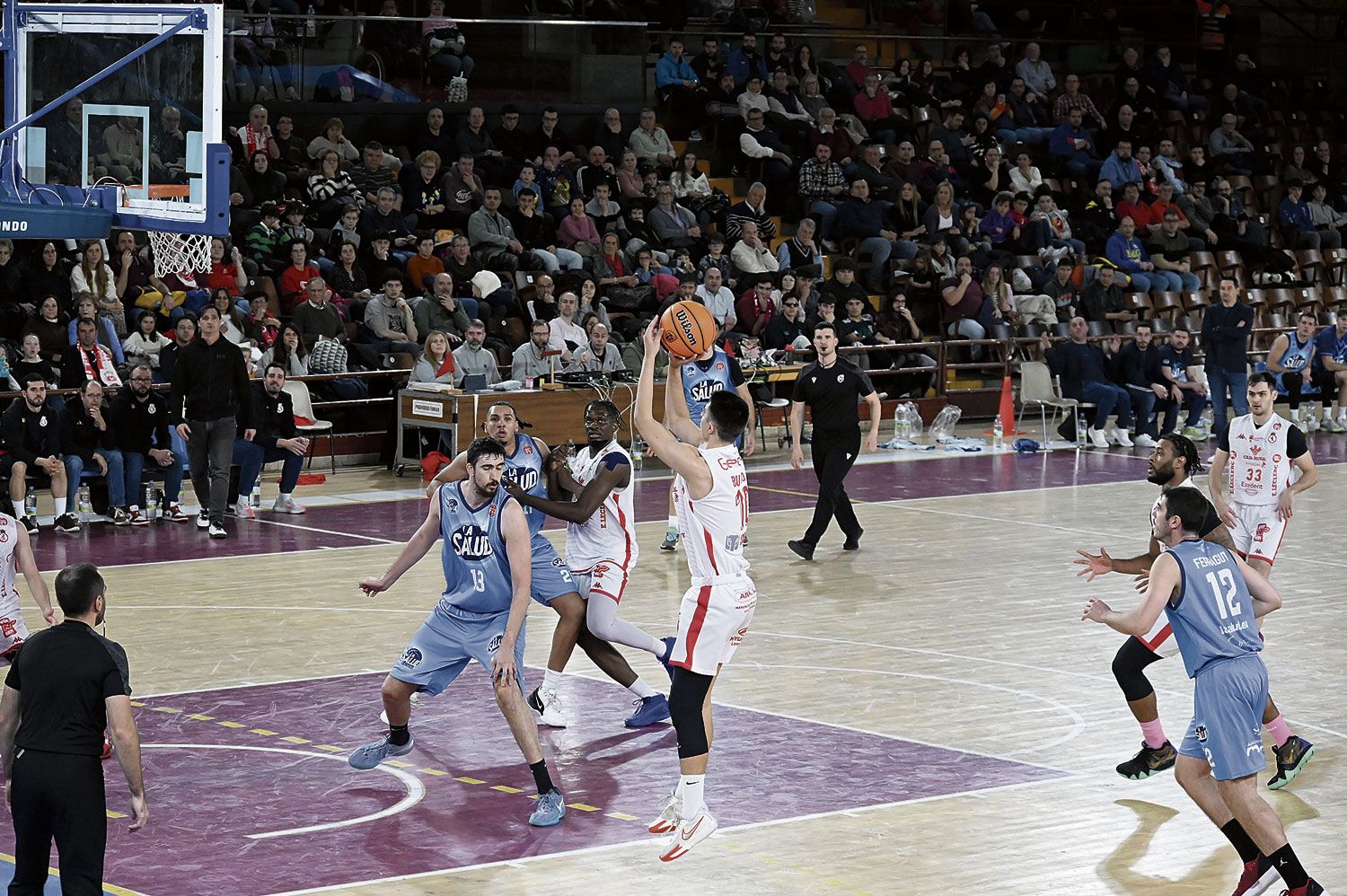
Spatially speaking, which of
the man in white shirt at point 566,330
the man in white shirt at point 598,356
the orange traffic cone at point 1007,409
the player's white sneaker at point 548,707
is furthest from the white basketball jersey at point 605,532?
the orange traffic cone at point 1007,409

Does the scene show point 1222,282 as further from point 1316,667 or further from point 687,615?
point 687,615

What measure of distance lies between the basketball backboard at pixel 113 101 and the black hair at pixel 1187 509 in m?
6.51

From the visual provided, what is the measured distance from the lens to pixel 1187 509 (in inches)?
306

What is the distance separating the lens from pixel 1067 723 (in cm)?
1044

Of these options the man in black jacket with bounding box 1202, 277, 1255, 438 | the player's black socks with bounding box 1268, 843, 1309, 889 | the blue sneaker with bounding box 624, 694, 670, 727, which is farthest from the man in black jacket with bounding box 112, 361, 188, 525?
the man in black jacket with bounding box 1202, 277, 1255, 438

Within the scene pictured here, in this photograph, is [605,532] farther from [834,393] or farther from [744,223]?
[744,223]

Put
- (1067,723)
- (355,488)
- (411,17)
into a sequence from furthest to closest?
(411,17) < (355,488) < (1067,723)

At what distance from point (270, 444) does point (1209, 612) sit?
1151cm

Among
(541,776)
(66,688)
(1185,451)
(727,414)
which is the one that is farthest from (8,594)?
(1185,451)

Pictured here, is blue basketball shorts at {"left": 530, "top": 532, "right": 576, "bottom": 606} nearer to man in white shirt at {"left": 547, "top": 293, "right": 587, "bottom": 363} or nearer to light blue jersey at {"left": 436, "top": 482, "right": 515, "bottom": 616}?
light blue jersey at {"left": 436, "top": 482, "right": 515, "bottom": 616}

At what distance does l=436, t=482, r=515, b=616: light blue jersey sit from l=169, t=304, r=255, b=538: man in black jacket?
8.05 m

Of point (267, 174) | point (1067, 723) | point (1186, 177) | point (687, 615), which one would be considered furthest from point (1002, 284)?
point (687, 615)

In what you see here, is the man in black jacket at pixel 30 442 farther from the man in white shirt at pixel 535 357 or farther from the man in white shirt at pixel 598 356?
the man in white shirt at pixel 598 356

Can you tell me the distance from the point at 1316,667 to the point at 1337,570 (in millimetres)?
3769
